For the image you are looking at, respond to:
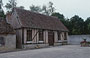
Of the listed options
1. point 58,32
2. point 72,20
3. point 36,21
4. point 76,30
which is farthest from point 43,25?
point 72,20

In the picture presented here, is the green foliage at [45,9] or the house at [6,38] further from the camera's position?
the green foliage at [45,9]

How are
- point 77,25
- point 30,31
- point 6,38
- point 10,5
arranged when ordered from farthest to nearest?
1. point 10,5
2. point 77,25
3. point 30,31
4. point 6,38

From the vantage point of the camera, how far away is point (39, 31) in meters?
20.9

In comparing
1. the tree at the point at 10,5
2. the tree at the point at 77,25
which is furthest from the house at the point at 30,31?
the tree at the point at 10,5

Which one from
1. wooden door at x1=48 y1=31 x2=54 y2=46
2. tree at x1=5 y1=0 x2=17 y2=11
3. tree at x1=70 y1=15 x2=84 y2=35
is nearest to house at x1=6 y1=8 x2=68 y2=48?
wooden door at x1=48 y1=31 x2=54 y2=46

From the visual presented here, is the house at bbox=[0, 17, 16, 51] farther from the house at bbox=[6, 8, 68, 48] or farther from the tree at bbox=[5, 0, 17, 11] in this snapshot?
the tree at bbox=[5, 0, 17, 11]

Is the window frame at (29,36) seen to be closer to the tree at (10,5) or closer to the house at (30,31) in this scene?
the house at (30,31)

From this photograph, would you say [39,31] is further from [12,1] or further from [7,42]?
[12,1]

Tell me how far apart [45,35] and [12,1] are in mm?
32240

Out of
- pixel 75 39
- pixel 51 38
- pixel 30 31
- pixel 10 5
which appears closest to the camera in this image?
pixel 30 31

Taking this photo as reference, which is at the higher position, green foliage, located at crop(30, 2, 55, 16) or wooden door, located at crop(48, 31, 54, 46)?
green foliage, located at crop(30, 2, 55, 16)

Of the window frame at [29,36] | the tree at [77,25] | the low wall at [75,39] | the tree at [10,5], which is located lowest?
the low wall at [75,39]

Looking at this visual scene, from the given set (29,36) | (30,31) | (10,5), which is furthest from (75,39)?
(10,5)

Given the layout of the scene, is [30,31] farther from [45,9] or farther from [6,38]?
[45,9]
